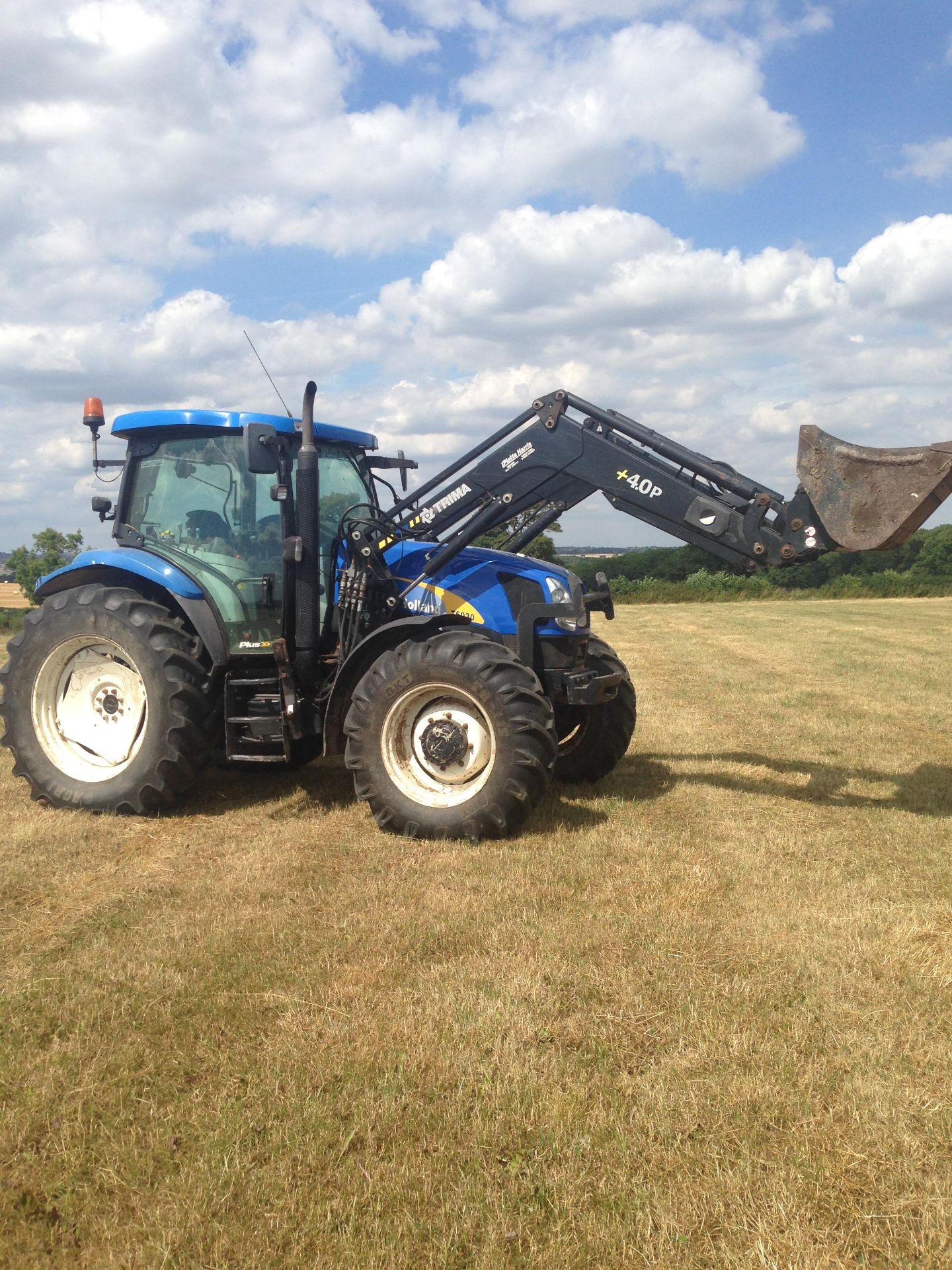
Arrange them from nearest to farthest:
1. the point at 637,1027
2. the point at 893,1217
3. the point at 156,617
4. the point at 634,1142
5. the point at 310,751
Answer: the point at 893,1217 < the point at 634,1142 < the point at 637,1027 < the point at 156,617 < the point at 310,751

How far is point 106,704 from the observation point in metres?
6.68

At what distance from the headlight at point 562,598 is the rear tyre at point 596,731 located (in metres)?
0.60

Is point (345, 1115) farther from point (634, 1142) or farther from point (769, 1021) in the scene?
point (769, 1021)

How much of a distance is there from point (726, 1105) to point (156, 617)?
4611 mm

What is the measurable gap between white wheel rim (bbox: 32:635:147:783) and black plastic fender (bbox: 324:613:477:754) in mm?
1317

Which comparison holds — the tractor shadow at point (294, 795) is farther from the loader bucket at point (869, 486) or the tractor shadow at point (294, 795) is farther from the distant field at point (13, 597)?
the distant field at point (13, 597)

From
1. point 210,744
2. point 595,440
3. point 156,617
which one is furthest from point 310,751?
point 595,440

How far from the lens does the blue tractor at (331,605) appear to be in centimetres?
594

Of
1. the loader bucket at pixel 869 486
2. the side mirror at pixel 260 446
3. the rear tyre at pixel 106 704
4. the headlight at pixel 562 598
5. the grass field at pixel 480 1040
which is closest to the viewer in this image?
the grass field at pixel 480 1040

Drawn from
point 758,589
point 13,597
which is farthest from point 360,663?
point 13,597

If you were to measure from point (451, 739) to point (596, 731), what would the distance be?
1.60m

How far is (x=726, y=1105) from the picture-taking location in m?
3.11

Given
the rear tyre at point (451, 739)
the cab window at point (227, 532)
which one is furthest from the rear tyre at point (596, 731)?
the cab window at point (227, 532)

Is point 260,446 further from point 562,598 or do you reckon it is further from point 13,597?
point 13,597
